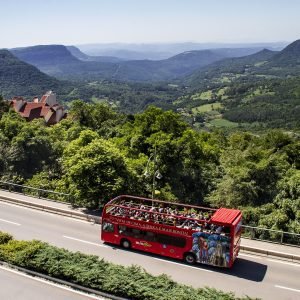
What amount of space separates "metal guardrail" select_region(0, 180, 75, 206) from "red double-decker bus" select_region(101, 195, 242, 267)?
325 inches

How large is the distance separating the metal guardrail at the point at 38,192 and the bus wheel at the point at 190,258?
1308 cm

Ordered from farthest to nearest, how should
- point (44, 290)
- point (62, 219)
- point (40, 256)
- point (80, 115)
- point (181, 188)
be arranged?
point (80, 115), point (181, 188), point (62, 219), point (40, 256), point (44, 290)

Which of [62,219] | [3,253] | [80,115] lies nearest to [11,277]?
[3,253]

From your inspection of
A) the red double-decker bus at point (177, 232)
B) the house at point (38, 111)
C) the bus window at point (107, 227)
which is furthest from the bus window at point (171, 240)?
the house at point (38, 111)

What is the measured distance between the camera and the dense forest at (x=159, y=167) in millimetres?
33156

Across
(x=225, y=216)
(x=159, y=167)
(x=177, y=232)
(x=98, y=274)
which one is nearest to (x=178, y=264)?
(x=177, y=232)

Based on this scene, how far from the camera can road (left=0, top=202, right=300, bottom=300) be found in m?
23.1

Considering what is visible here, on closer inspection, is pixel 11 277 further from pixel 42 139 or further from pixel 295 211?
pixel 42 139

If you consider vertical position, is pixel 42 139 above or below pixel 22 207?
above

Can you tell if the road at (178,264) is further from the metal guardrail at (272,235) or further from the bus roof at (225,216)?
the bus roof at (225,216)

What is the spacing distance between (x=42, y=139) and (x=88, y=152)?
1488 cm

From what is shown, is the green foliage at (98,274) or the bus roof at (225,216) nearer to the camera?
the green foliage at (98,274)

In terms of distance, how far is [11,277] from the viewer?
75.8ft

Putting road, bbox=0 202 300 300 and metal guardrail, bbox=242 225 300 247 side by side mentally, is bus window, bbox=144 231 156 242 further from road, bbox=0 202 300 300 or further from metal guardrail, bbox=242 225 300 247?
metal guardrail, bbox=242 225 300 247
